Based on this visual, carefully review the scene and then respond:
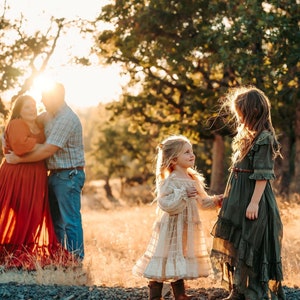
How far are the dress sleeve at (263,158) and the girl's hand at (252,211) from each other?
220 mm

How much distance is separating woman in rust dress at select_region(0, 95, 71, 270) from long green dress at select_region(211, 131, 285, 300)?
2892 mm

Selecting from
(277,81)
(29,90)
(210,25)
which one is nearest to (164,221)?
(29,90)

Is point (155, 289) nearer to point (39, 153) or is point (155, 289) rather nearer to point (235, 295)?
point (235, 295)

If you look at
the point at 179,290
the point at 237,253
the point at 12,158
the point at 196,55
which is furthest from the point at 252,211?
the point at 196,55

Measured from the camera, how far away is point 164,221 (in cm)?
607

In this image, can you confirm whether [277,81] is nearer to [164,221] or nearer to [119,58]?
[119,58]

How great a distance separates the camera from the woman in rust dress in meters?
8.27

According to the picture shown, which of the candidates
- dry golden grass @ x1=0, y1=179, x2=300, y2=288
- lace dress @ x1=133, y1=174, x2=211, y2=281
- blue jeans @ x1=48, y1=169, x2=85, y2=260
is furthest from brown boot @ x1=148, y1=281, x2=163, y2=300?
blue jeans @ x1=48, y1=169, x2=85, y2=260

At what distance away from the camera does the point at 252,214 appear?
5781 mm

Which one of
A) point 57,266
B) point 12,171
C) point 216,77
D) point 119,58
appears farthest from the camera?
point 216,77

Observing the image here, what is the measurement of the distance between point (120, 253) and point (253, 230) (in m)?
5.78

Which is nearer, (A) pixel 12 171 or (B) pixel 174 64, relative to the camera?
(A) pixel 12 171

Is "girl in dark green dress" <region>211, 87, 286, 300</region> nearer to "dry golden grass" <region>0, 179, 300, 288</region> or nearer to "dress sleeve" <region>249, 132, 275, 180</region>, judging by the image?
"dress sleeve" <region>249, 132, 275, 180</region>

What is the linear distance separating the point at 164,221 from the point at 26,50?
10.7m
